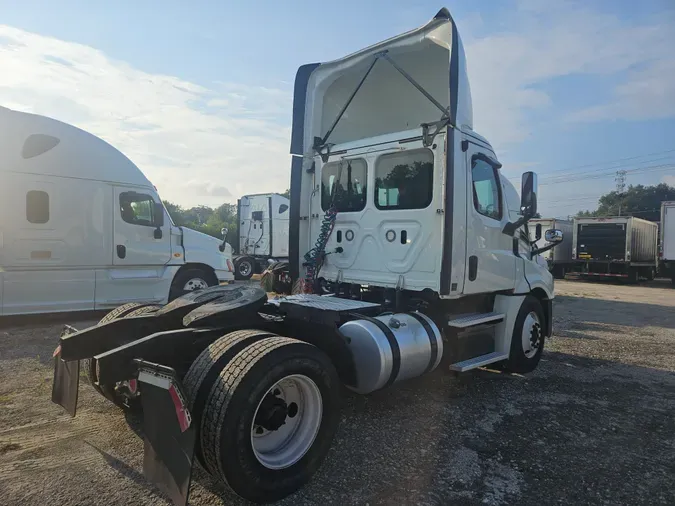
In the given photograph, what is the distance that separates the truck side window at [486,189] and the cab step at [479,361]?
1.62 meters

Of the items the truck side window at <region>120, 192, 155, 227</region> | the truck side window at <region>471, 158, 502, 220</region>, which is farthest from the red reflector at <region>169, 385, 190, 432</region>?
the truck side window at <region>120, 192, 155, 227</region>

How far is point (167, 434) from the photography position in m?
2.66

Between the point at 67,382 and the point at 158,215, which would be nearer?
the point at 67,382

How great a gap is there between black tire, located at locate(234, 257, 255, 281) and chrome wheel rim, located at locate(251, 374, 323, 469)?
1611 cm

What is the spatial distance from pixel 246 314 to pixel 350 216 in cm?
258

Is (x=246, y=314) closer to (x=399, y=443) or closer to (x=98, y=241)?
(x=399, y=443)

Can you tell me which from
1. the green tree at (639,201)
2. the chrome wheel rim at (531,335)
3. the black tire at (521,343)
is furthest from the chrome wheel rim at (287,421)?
the green tree at (639,201)

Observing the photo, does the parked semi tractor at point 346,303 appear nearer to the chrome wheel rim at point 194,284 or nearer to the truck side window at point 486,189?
the truck side window at point 486,189

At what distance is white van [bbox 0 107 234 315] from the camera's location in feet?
26.3

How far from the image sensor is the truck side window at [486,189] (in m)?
5.44

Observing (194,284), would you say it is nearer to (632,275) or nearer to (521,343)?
(521,343)

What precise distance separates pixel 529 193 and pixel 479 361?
2.08 m

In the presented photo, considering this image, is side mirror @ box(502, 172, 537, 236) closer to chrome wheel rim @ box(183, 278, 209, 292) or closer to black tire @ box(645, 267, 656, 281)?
chrome wheel rim @ box(183, 278, 209, 292)

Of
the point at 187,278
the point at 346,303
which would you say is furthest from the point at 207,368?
the point at 187,278
